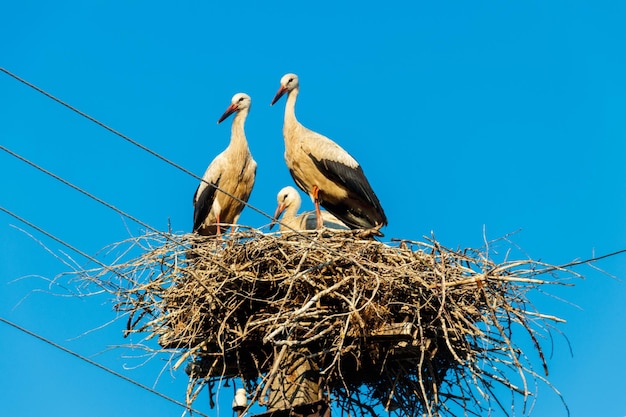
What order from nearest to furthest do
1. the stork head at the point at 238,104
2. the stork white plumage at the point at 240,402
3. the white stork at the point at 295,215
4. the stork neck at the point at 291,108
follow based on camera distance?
the stork white plumage at the point at 240,402 → the white stork at the point at 295,215 → the stork neck at the point at 291,108 → the stork head at the point at 238,104

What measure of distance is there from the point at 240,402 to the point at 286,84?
427cm

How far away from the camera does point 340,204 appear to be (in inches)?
391

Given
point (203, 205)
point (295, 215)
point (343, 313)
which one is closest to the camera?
point (343, 313)

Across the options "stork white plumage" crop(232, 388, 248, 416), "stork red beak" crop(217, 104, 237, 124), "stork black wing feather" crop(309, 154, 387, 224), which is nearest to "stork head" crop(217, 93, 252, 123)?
"stork red beak" crop(217, 104, 237, 124)

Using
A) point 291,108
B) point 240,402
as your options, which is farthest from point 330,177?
point 240,402

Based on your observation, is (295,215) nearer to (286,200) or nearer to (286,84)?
(286,200)

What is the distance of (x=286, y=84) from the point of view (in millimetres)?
10523

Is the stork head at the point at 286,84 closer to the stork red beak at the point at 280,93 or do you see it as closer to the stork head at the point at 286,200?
the stork red beak at the point at 280,93

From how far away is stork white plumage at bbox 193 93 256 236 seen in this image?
10266 mm

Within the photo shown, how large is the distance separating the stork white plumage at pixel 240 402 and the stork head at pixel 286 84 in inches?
161

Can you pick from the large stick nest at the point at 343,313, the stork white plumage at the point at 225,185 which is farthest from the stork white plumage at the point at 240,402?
the stork white plumage at the point at 225,185

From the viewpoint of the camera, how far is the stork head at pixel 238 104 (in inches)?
423

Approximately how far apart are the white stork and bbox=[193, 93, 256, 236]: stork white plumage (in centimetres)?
33

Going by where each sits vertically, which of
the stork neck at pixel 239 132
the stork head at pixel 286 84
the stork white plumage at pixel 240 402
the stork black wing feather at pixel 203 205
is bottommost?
the stork white plumage at pixel 240 402
